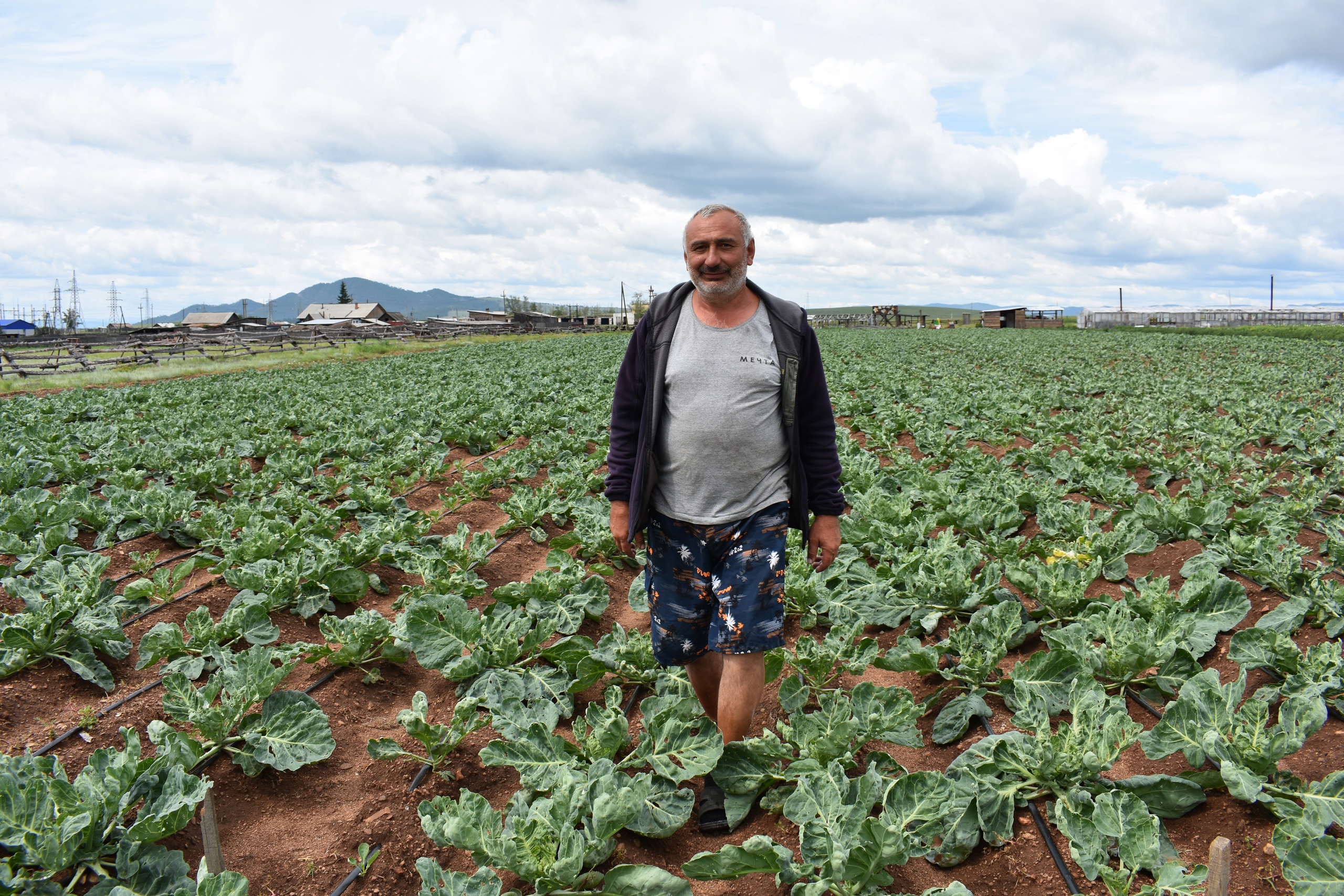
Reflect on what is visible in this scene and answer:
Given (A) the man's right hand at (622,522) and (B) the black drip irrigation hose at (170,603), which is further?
(B) the black drip irrigation hose at (170,603)

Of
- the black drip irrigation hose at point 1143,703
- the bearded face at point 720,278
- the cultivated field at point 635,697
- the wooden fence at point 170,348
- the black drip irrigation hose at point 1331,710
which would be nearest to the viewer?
the cultivated field at point 635,697

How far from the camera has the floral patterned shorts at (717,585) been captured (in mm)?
3033

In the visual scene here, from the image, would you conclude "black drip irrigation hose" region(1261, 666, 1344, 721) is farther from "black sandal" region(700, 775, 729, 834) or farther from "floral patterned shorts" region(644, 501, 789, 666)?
"black sandal" region(700, 775, 729, 834)

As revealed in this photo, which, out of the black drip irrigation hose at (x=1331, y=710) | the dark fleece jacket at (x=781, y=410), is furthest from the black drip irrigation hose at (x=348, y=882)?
the black drip irrigation hose at (x=1331, y=710)

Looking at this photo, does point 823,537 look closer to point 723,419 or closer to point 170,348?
point 723,419

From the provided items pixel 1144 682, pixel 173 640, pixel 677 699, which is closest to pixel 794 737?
pixel 677 699

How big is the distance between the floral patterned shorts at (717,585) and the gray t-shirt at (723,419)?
0.08m

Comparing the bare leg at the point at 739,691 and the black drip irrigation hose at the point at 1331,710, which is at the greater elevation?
the bare leg at the point at 739,691

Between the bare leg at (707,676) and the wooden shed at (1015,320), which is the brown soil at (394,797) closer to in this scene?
the bare leg at (707,676)

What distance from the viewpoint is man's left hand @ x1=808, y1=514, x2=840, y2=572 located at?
3.32 metres

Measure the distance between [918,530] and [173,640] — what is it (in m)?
4.93

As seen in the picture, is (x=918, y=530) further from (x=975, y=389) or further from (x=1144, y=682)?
(x=975, y=389)

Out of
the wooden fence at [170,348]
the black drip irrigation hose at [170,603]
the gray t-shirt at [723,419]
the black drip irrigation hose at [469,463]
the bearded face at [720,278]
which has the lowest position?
the black drip irrigation hose at [170,603]

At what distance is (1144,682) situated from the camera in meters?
3.73
